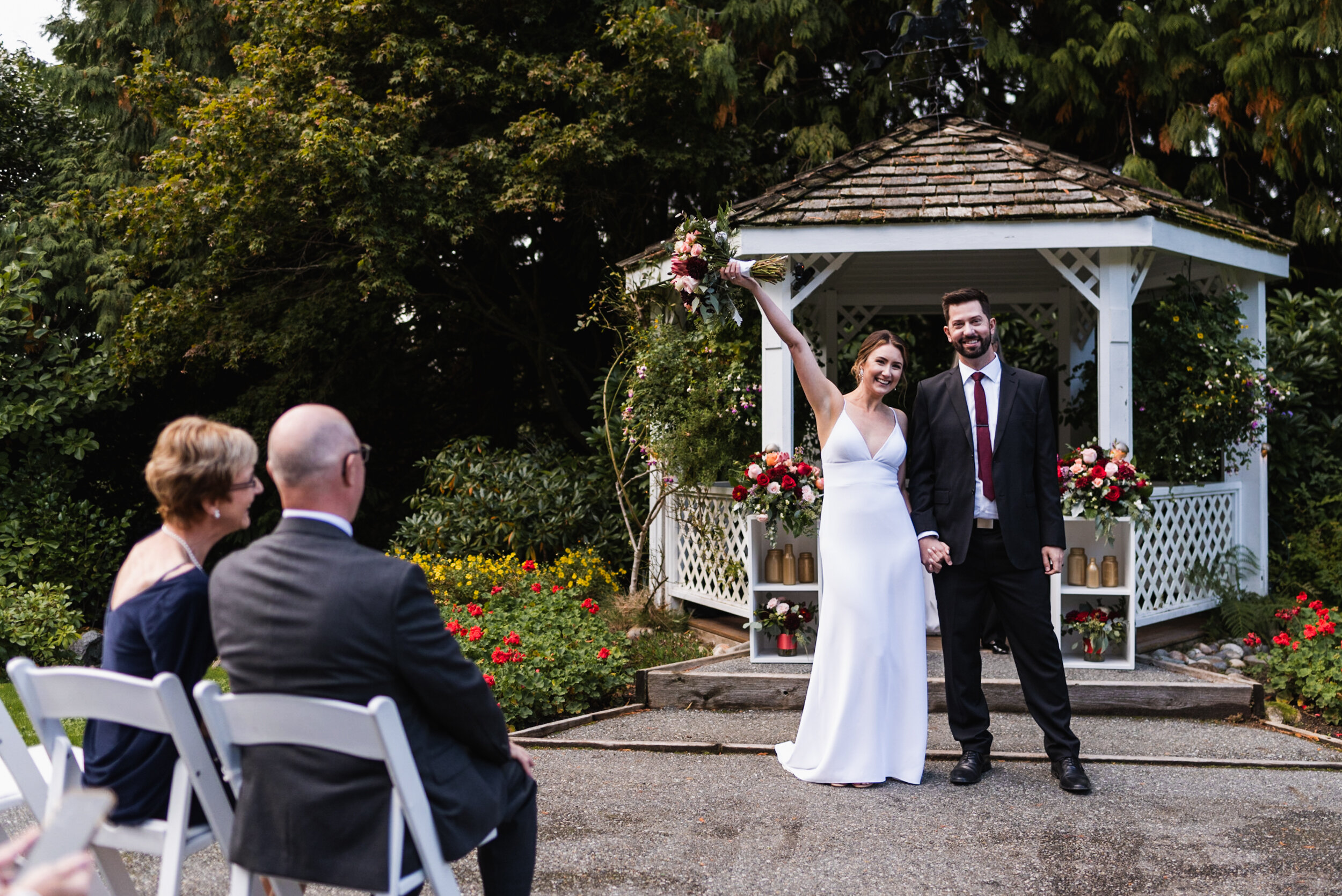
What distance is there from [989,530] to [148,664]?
334 centimetres

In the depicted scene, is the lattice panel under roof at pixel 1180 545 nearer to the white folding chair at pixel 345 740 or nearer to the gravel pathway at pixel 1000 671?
the gravel pathway at pixel 1000 671

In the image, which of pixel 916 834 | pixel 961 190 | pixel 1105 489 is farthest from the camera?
pixel 961 190

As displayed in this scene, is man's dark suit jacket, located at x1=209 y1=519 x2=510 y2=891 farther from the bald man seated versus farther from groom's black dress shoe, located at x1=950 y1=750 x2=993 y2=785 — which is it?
groom's black dress shoe, located at x1=950 y1=750 x2=993 y2=785

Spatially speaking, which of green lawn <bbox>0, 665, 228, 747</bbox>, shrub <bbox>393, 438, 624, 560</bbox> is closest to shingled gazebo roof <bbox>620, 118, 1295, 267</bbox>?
shrub <bbox>393, 438, 624, 560</bbox>

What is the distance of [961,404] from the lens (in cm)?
472

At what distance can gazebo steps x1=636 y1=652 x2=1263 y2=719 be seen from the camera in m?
5.90

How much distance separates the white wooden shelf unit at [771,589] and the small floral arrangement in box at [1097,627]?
1.56m

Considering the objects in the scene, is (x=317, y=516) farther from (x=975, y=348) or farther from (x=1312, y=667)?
(x=1312, y=667)

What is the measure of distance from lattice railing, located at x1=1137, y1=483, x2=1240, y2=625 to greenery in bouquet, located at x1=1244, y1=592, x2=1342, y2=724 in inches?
31.7

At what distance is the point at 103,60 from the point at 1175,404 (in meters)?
11.7

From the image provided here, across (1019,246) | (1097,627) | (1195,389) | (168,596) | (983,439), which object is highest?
(1019,246)

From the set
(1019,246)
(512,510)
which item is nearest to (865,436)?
(1019,246)

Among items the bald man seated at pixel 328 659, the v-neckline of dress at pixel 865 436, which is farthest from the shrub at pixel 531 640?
the bald man seated at pixel 328 659

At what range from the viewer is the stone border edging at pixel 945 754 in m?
4.99
